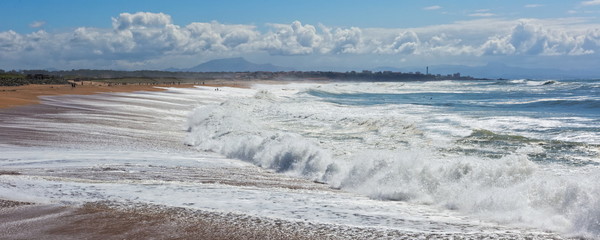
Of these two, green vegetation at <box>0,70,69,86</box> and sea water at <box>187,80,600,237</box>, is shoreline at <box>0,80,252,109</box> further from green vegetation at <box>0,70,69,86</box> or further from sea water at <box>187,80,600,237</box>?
sea water at <box>187,80,600,237</box>

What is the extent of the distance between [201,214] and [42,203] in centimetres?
211

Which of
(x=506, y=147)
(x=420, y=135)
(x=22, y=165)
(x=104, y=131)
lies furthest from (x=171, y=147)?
(x=506, y=147)

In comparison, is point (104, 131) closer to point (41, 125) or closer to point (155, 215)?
point (41, 125)

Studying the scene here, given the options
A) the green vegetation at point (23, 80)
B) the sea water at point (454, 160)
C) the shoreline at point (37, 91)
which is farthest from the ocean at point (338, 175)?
the green vegetation at point (23, 80)

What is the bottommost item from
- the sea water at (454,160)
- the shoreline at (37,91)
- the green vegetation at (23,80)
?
the sea water at (454,160)

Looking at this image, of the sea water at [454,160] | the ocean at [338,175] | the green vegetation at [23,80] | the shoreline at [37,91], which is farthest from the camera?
the green vegetation at [23,80]

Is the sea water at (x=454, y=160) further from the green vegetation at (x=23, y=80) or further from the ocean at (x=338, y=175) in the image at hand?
the green vegetation at (x=23, y=80)

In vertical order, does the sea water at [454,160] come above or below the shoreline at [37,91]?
below

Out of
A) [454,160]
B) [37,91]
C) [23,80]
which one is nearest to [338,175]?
[454,160]

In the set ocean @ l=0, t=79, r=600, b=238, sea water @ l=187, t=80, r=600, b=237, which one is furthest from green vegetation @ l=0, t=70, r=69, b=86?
ocean @ l=0, t=79, r=600, b=238

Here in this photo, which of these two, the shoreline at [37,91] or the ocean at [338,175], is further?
the shoreline at [37,91]

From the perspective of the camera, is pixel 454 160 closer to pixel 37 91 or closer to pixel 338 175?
pixel 338 175

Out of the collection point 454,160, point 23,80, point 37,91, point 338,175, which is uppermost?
point 23,80

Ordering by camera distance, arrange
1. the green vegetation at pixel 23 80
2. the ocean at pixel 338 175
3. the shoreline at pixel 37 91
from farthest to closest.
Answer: the green vegetation at pixel 23 80, the shoreline at pixel 37 91, the ocean at pixel 338 175
